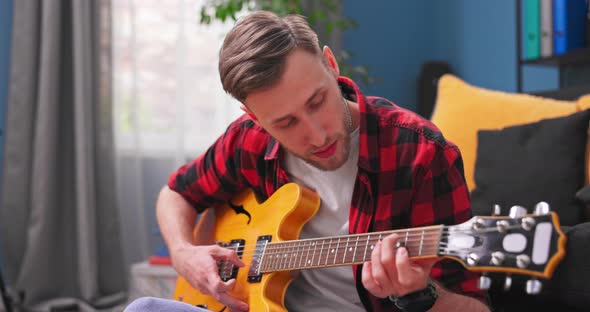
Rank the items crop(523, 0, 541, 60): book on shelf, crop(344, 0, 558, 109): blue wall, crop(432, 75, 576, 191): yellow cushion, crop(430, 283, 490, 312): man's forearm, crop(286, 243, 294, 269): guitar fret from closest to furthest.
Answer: crop(430, 283, 490, 312): man's forearm, crop(286, 243, 294, 269): guitar fret, crop(432, 75, 576, 191): yellow cushion, crop(523, 0, 541, 60): book on shelf, crop(344, 0, 558, 109): blue wall

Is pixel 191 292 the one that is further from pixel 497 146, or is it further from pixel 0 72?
pixel 0 72

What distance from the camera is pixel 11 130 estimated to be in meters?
2.62

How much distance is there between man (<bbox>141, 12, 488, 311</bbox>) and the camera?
1.03m

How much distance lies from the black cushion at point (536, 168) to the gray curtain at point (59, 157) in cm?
175

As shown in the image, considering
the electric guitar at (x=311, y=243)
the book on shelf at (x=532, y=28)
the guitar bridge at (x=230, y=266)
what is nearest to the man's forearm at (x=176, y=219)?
the electric guitar at (x=311, y=243)

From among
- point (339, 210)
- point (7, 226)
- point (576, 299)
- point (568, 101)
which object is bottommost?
point (7, 226)

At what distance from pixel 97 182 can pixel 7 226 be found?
407mm

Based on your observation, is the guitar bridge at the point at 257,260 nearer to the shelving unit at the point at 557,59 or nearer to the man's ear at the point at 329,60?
the man's ear at the point at 329,60

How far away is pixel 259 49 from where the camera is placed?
1.04m

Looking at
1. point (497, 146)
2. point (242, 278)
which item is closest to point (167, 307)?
point (242, 278)

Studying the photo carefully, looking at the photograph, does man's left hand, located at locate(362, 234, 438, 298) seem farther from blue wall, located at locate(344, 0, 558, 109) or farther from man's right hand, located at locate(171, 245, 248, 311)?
blue wall, located at locate(344, 0, 558, 109)

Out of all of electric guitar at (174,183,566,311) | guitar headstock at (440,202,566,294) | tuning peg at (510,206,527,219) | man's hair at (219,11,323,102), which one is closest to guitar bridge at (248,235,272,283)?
electric guitar at (174,183,566,311)

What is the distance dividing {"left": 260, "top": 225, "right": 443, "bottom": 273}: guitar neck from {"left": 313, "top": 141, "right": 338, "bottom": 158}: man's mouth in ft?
0.48

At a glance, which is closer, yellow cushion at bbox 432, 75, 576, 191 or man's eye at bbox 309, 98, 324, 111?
man's eye at bbox 309, 98, 324, 111
